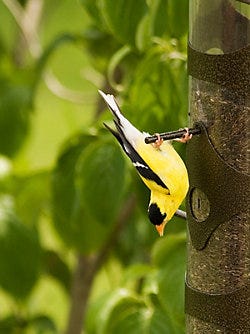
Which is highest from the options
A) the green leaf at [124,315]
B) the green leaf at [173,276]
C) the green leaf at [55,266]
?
the green leaf at [173,276]

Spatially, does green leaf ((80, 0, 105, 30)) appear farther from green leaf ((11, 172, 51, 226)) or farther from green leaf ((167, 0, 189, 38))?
green leaf ((11, 172, 51, 226))

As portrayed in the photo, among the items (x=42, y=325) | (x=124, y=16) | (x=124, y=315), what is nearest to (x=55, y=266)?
(x=42, y=325)

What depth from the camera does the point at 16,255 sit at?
2.07 m

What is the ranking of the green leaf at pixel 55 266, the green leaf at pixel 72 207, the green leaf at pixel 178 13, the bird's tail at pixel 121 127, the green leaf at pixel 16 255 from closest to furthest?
the bird's tail at pixel 121 127
the green leaf at pixel 178 13
the green leaf at pixel 72 207
the green leaf at pixel 16 255
the green leaf at pixel 55 266

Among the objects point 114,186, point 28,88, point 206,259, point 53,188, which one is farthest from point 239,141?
point 28,88

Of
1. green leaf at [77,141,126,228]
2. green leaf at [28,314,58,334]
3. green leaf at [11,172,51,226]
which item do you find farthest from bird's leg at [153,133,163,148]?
green leaf at [28,314,58,334]

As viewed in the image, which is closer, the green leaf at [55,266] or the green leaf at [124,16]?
the green leaf at [124,16]

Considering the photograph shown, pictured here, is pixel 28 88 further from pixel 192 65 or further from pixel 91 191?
pixel 192 65

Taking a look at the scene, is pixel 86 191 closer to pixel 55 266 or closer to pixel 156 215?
pixel 156 215

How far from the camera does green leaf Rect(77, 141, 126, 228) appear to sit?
1739 millimetres

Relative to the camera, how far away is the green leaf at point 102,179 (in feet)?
5.71

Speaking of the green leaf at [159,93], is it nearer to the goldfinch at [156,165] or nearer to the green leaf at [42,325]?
the goldfinch at [156,165]

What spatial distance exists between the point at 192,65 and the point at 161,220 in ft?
0.71

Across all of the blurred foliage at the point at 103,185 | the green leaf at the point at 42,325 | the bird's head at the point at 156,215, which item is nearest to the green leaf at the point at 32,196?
the blurred foliage at the point at 103,185
